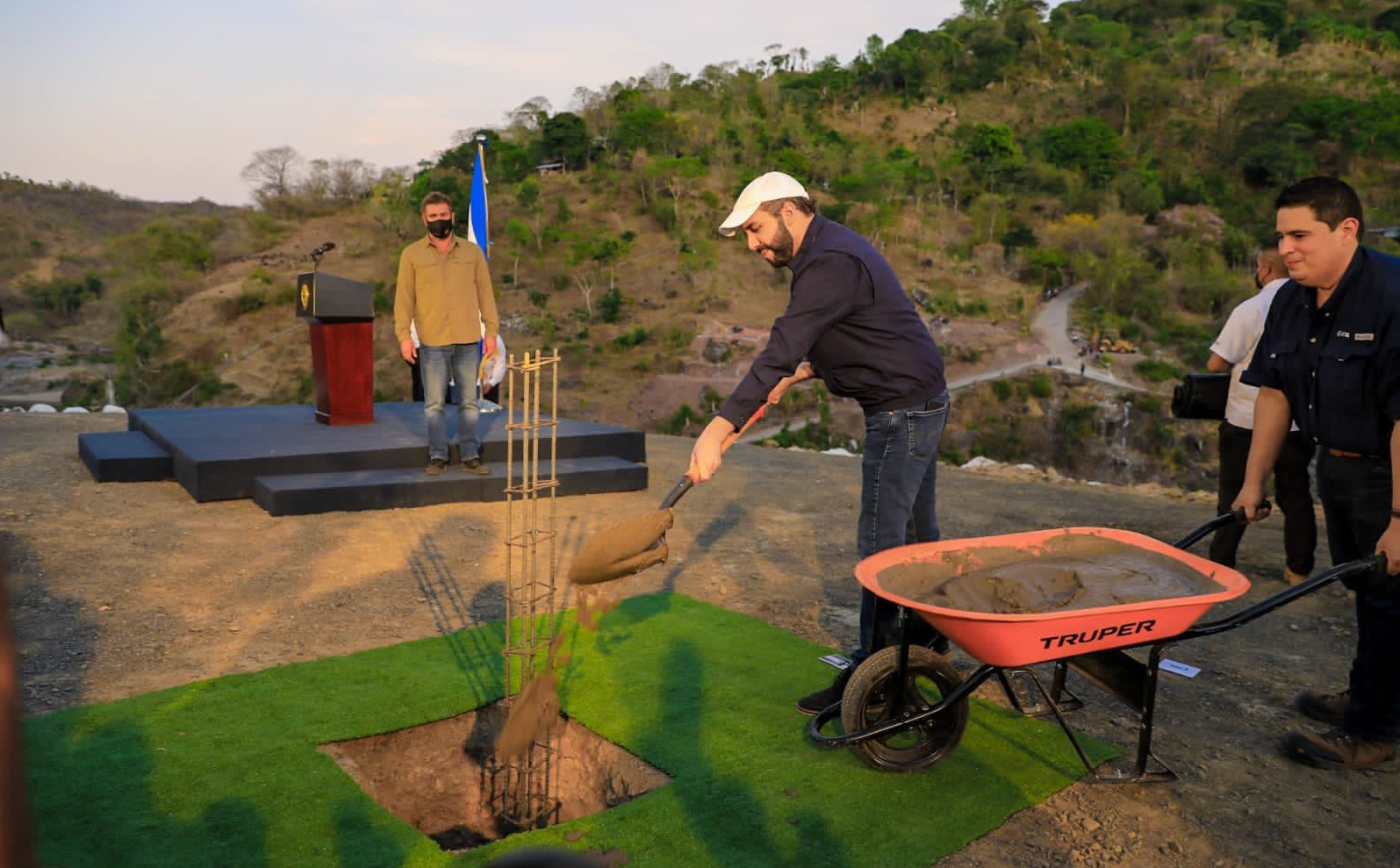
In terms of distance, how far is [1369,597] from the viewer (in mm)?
3236

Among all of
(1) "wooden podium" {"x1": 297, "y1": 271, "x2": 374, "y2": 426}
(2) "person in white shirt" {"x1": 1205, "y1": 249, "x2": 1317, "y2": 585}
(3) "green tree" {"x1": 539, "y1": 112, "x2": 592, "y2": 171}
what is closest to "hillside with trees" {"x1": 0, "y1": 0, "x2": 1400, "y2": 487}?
(3) "green tree" {"x1": 539, "y1": 112, "x2": 592, "y2": 171}

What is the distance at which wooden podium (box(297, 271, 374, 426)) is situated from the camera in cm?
820

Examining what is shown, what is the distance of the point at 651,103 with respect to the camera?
6412 cm

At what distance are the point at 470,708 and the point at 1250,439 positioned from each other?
4.11 meters

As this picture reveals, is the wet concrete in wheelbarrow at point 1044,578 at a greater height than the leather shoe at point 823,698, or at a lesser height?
greater

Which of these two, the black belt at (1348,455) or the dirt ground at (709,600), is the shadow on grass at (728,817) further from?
the black belt at (1348,455)

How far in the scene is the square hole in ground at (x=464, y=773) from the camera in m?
3.26

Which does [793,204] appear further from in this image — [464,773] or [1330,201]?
[464,773]

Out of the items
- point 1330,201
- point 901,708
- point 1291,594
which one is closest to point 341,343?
A: point 901,708

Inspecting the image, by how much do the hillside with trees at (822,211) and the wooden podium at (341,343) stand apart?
16.6 meters

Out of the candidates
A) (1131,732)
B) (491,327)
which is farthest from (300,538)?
(1131,732)

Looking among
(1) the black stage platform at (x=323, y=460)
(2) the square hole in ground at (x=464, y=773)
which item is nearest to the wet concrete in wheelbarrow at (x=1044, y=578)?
(2) the square hole in ground at (x=464, y=773)

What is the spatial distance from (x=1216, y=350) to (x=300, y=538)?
528 centimetres

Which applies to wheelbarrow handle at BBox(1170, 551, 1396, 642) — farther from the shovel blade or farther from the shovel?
the shovel blade
